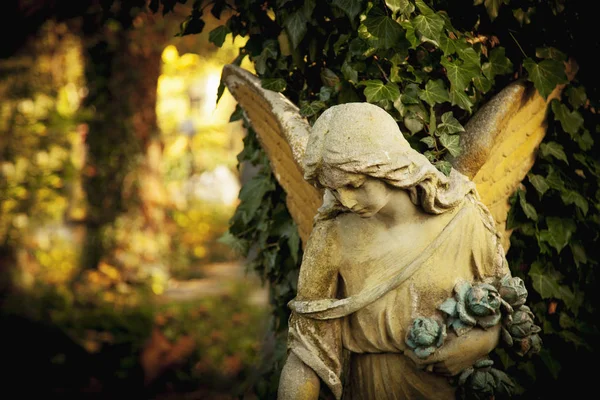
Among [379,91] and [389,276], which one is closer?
[389,276]

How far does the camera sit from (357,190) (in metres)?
2.04

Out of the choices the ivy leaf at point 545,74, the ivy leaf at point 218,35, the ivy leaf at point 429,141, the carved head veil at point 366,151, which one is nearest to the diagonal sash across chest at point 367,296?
the carved head veil at point 366,151

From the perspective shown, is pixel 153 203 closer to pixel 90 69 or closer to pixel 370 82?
pixel 90 69

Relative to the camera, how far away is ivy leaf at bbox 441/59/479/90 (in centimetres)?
269

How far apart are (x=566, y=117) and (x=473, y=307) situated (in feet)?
4.34

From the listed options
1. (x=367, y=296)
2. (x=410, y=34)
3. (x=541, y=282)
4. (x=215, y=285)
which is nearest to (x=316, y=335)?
(x=367, y=296)

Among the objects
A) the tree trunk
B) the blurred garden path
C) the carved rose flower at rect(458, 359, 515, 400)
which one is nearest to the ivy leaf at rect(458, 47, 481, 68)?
the carved rose flower at rect(458, 359, 515, 400)

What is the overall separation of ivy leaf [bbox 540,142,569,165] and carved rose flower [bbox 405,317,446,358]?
1294mm

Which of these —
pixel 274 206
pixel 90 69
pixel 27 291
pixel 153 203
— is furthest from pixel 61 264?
pixel 274 206

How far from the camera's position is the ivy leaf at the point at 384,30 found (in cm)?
255

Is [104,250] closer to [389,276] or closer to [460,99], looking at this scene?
[460,99]

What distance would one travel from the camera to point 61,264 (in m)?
10.7

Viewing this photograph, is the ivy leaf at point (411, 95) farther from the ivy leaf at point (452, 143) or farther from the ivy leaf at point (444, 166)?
the ivy leaf at point (444, 166)

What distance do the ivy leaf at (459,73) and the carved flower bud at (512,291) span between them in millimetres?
834
